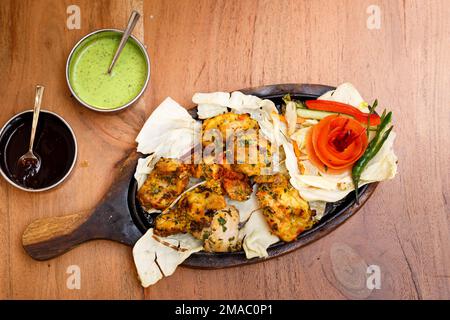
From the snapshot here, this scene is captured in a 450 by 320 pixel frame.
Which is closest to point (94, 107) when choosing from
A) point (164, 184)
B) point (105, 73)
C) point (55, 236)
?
point (105, 73)

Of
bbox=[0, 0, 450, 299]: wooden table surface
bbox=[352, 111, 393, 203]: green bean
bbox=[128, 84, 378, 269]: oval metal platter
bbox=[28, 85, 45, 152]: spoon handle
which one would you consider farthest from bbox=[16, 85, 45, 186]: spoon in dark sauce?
bbox=[352, 111, 393, 203]: green bean

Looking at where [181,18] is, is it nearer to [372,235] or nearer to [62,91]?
[62,91]

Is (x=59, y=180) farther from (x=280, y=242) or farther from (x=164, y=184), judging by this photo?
(x=280, y=242)

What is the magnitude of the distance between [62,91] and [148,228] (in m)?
1.28

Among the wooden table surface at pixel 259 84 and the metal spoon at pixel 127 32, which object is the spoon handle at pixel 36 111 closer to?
the wooden table surface at pixel 259 84

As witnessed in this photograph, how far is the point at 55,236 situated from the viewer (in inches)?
150

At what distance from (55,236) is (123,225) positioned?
0.51 meters

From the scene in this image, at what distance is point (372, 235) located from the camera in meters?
3.91

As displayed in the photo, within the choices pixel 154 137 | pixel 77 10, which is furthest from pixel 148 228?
pixel 77 10

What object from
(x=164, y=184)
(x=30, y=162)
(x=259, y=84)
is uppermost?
(x=259, y=84)

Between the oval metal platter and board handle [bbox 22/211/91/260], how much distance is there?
399mm

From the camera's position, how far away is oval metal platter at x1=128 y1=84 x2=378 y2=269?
12.2 ft

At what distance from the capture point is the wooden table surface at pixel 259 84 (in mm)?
3893

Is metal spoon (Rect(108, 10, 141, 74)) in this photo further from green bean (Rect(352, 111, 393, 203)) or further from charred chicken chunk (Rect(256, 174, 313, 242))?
green bean (Rect(352, 111, 393, 203))
